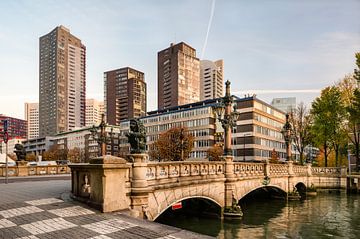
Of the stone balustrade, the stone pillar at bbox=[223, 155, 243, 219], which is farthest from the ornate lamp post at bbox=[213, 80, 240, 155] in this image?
the stone balustrade

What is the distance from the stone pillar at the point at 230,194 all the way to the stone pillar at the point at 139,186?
9.08 m

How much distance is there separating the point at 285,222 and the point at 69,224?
16356 mm

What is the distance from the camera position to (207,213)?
65.2 feet

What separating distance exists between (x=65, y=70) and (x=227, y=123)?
174 meters

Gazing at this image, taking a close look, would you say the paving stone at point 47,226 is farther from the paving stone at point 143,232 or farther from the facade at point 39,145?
the facade at point 39,145

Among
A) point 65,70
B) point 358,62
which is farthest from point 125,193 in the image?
point 65,70

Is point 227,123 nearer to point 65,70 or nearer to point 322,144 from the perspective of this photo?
point 322,144

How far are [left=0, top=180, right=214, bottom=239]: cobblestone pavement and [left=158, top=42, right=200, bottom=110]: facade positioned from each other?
130 m

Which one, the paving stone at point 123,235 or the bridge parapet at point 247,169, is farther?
the bridge parapet at point 247,169

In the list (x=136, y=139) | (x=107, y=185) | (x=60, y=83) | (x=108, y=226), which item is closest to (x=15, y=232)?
(x=108, y=226)

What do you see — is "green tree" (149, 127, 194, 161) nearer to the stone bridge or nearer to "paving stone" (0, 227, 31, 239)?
the stone bridge

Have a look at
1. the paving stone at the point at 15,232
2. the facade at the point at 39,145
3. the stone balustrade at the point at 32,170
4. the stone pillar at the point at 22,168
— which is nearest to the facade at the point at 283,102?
the facade at the point at 39,145

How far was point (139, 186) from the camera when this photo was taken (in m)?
10.8

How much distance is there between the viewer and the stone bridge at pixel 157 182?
9384mm
